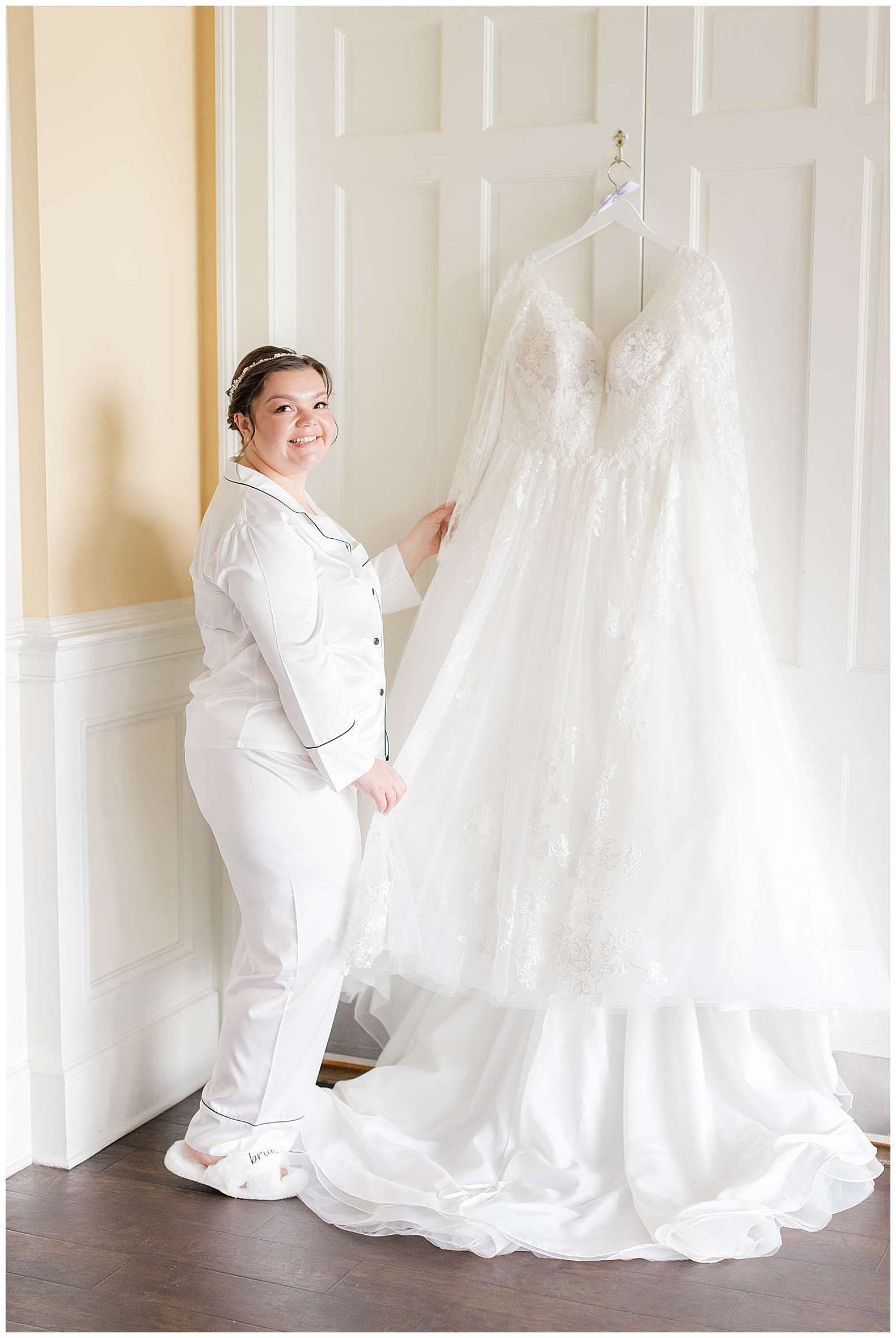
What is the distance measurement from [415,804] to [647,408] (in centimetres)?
92

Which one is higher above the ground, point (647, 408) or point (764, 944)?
point (647, 408)

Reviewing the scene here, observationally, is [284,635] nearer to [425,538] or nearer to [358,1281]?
[425,538]

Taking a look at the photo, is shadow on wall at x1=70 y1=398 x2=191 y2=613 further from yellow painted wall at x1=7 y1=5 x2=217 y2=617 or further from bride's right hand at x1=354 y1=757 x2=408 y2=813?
bride's right hand at x1=354 y1=757 x2=408 y2=813

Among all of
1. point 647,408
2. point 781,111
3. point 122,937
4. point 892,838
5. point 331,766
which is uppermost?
point 781,111

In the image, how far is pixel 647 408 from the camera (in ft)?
7.93

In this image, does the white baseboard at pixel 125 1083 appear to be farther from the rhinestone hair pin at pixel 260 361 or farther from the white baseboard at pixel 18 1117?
the rhinestone hair pin at pixel 260 361

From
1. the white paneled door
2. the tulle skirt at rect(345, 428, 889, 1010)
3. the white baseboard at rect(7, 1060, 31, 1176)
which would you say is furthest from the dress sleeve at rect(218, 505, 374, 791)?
the white baseboard at rect(7, 1060, 31, 1176)

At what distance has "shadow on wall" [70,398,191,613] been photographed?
2508 millimetres

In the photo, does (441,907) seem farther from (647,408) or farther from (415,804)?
(647,408)

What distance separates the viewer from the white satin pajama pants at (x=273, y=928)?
7.69 ft

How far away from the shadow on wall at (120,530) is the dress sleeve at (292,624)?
0.39 metres

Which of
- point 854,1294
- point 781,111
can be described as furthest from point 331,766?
point 781,111

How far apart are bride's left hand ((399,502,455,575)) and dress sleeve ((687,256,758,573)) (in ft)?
1.89

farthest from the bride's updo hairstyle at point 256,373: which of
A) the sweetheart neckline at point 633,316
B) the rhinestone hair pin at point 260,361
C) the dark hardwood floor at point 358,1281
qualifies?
the dark hardwood floor at point 358,1281
